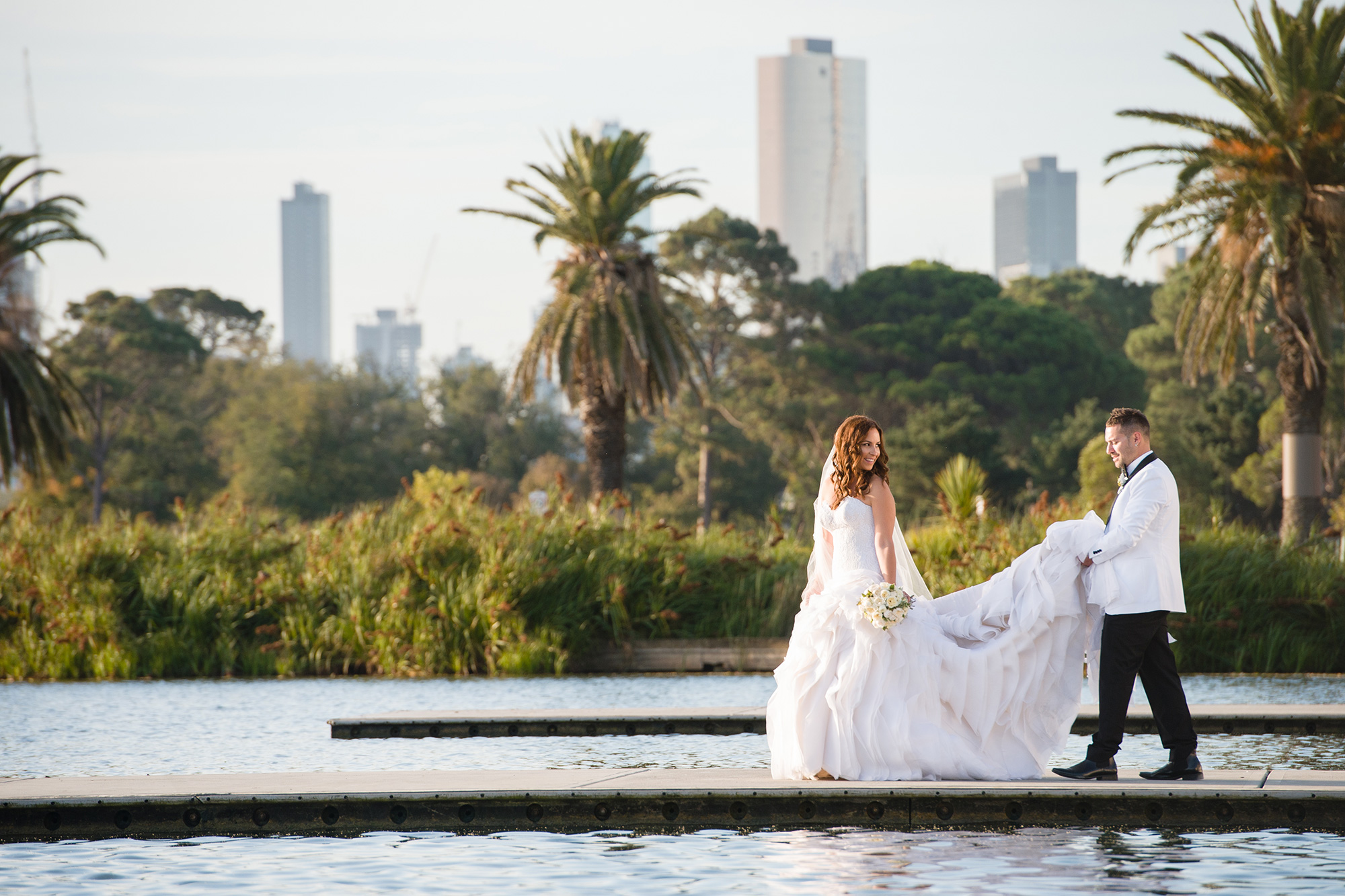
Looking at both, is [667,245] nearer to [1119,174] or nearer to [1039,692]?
[1119,174]

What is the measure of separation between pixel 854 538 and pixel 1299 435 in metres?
21.0

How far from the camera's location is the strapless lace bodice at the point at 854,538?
8.60 meters

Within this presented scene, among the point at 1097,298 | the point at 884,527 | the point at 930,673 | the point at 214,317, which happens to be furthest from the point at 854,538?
the point at 214,317

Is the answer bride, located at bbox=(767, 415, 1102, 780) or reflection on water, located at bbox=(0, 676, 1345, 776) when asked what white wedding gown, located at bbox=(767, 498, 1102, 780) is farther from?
reflection on water, located at bbox=(0, 676, 1345, 776)

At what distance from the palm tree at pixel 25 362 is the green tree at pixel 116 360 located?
1234 inches

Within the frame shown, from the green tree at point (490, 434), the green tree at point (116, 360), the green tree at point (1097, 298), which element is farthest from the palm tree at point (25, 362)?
the green tree at point (1097, 298)

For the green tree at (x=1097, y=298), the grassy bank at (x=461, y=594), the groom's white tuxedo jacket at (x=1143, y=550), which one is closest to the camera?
the groom's white tuxedo jacket at (x=1143, y=550)

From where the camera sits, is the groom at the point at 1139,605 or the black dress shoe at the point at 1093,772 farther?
the black dress shoe at the point at 1093,772

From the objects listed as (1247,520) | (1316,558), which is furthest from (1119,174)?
(1247,520)

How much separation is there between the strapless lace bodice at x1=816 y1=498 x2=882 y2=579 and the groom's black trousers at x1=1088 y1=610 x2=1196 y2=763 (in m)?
1.30

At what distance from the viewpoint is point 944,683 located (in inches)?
325

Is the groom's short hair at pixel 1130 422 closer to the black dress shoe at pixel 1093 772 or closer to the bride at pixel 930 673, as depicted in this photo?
the bride at pixel 930 673

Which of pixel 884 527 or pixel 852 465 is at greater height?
pixel 852 465

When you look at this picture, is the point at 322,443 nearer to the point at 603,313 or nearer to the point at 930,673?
the point at 603,313
